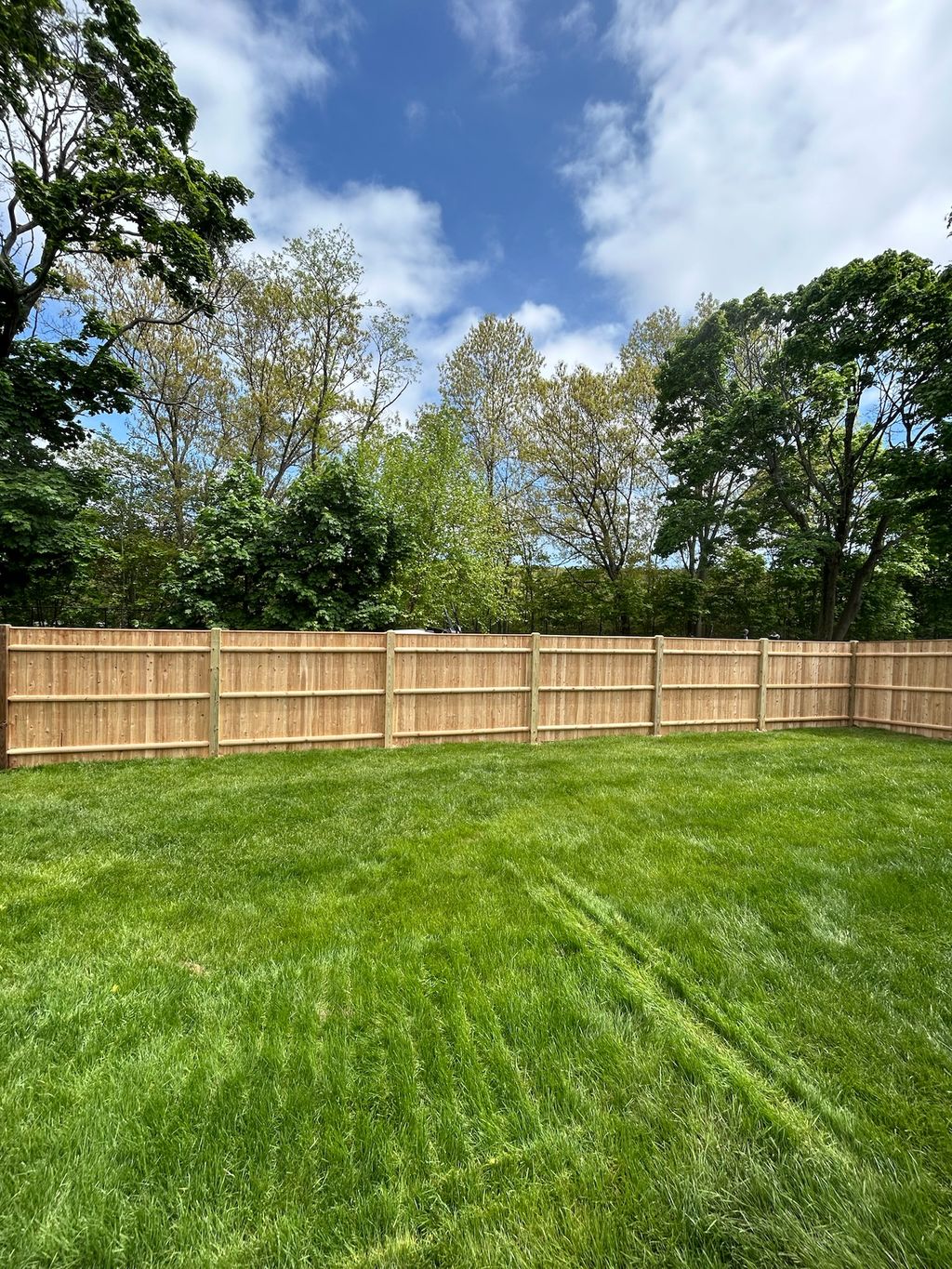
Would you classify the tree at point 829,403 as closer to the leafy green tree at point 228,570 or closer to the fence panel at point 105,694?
the leafy green tree at point 228,570

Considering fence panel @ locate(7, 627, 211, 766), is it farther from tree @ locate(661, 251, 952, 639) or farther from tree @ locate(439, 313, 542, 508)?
tree @ locate(661, 251, 952, 639)

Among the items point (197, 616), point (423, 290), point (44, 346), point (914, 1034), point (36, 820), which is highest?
point (423, 290)

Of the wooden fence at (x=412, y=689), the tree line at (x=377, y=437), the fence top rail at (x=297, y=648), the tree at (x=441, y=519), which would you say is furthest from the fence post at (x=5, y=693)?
the tree at (x=441, y=519)

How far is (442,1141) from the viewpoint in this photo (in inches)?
58.6

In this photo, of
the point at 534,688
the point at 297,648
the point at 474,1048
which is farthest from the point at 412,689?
the point at 474,1048

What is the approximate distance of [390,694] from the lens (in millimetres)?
7195

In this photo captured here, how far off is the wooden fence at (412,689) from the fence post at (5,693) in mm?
13

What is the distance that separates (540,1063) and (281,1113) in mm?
851

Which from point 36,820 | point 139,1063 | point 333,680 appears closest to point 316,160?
point 333,680

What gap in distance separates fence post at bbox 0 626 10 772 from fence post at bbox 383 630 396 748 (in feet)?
13.9

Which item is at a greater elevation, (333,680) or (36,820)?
(333,680)

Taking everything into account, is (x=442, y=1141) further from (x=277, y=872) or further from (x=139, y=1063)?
(x=277, y=872)

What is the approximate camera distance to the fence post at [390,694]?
7168 mm

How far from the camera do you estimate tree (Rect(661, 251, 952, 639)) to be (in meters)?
11.6
